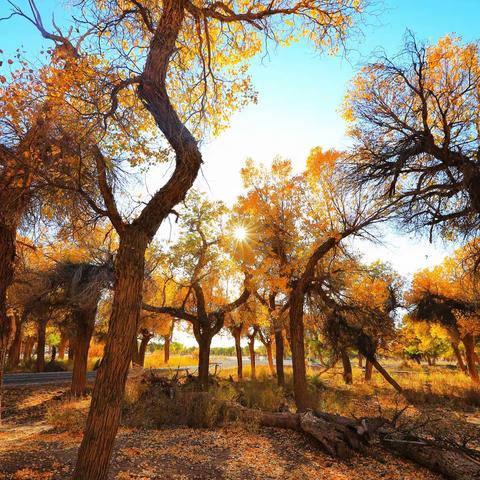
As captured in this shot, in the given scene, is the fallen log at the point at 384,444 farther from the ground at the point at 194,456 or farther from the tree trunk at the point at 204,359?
the tree trunk at the point at 204,359

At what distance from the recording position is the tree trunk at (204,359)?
15.6m

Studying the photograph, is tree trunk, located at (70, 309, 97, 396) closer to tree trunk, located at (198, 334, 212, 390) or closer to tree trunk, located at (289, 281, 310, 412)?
tree trunk, located at (198, 334, 212, 390)

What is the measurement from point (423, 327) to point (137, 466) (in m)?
25.4

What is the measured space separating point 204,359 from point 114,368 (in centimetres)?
1183

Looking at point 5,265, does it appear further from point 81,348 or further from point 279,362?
point 279,362

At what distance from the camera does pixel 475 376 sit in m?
23.6

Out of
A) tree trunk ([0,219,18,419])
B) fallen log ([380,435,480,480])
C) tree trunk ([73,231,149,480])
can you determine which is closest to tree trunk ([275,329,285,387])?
fallen log ([380,435,480,480])

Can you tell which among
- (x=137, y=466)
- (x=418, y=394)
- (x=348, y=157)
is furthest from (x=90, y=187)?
(x=418, y=394)

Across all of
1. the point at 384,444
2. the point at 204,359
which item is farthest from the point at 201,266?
the point at 384,444

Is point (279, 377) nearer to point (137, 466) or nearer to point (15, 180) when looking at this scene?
point (137, 466)

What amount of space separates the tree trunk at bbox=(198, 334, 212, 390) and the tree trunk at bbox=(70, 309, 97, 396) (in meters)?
4.80

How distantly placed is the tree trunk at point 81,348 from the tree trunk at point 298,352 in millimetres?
8522

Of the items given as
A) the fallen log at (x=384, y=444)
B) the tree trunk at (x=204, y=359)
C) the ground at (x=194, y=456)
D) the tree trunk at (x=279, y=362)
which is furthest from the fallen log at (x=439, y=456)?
the tree trunk at (x=279, y=362)

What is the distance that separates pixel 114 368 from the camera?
15.1ft
